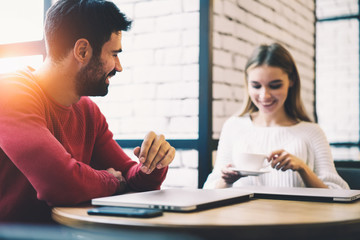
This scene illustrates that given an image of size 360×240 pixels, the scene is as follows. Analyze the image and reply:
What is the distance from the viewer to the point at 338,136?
4125 mm

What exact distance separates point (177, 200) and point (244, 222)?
8.2 inches

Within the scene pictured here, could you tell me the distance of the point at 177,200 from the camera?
39.2 inches

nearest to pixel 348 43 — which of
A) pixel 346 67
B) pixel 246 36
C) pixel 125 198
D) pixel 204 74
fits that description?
pixel 346 67

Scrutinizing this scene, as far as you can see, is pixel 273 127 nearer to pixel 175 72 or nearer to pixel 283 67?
pixel 283 67

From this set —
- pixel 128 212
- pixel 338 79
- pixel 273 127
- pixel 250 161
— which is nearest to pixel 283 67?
pixel 273 127

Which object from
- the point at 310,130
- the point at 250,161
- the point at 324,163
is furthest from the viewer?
the point at 310,130

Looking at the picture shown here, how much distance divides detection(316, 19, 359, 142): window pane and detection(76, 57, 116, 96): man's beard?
119 inches

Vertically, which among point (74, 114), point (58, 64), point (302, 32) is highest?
point (302, 32)

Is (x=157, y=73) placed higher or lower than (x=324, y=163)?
higher

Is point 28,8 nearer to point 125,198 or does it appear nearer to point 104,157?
point 104,157

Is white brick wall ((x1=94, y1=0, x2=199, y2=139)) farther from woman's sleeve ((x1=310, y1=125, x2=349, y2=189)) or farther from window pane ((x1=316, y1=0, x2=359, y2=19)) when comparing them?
window pane ((x1=316, y1=0, x2=359, y2=19))

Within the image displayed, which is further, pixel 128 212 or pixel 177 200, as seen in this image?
pixel 177 200

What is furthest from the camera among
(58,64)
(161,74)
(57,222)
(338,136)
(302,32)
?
(338,136)

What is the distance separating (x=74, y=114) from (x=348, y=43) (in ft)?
11.3
